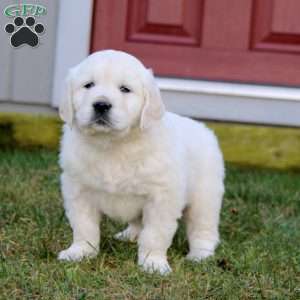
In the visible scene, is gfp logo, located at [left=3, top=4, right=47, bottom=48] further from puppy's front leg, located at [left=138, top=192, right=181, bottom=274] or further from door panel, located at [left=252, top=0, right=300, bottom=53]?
puppy's front leg, located at [left=138, top=192, right=181, bottom=274]

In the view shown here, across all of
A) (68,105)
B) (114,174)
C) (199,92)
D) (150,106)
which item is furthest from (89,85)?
(199,92)

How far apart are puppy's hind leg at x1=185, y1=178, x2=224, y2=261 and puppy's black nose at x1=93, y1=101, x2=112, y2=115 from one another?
736mm

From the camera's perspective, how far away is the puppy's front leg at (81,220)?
12.2ft

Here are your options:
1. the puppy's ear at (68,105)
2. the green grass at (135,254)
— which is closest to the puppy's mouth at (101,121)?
the puppy's ear at (68,105)

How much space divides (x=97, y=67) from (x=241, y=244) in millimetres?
1212

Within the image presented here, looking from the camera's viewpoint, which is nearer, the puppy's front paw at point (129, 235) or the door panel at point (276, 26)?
the puppy's front paw at point (129, 235)

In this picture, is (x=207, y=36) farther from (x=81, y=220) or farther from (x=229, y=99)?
(x=81, y=220)

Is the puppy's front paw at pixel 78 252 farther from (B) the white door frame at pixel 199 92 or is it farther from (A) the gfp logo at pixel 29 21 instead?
(A) the gfp logo at pixel 29 21

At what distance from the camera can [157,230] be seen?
12.0ft

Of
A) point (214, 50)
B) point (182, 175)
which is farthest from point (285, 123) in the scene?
point (182, 175)

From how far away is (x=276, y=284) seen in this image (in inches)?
135

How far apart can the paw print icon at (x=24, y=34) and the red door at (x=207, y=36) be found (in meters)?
0.39

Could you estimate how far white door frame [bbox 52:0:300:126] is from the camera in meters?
5.82

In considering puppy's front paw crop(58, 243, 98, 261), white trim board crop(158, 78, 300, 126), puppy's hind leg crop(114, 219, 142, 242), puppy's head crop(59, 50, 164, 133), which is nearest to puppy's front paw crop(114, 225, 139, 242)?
puppy's hind leg crop(114, 219, 142, 242)
